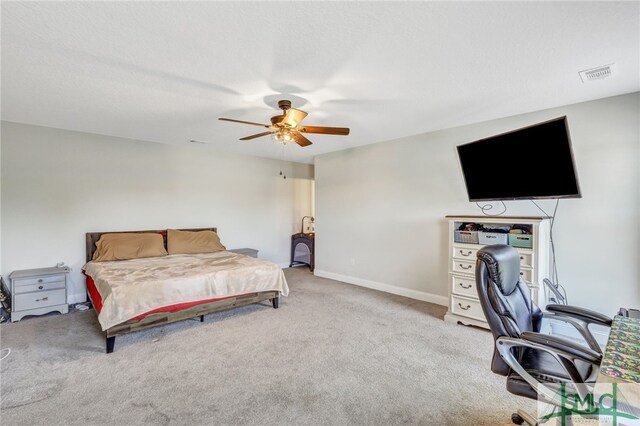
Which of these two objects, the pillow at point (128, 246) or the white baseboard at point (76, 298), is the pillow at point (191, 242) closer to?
the pillow at point (128, 246)

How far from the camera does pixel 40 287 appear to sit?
3652mm

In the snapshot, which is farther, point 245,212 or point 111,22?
point 245,212

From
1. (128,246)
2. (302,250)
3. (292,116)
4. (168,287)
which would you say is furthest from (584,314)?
(302,250)

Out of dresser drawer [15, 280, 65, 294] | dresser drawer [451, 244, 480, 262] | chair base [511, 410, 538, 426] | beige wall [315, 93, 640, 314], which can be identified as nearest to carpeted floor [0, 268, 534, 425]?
chair base [511, 410, 538, 426]

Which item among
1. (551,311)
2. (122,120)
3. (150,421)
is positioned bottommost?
(150,421)

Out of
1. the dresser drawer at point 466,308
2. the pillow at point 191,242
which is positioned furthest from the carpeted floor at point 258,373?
the pillow at point 191,242

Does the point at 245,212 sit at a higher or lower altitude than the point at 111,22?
lower

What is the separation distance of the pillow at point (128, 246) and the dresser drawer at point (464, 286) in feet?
13.6

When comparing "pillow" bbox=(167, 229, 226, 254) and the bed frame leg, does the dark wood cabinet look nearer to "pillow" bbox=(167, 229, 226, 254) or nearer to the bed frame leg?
"pillow" bbox=(167, 229, 226, 254)

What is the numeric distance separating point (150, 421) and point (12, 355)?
1896 mm

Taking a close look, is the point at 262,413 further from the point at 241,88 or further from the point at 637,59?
the point at 637,59

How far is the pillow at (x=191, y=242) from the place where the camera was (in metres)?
4.81

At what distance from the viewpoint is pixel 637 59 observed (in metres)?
2.26

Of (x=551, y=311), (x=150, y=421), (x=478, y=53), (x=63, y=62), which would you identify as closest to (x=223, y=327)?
(x=150, y=421)
